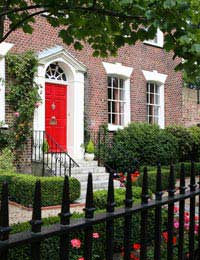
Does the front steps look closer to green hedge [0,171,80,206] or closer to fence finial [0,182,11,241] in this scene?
green hedge [0,171,80,206]

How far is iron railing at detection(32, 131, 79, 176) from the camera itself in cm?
1040

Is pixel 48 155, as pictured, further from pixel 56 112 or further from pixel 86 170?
pixel 56 112

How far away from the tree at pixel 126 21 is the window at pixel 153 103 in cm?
1220

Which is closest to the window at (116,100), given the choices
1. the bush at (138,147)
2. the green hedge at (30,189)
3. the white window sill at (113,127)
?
the white window sill at (113,127)

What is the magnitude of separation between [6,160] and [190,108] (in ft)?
35.2

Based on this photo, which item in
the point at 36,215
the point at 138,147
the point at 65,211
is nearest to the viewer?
the point at 36,215

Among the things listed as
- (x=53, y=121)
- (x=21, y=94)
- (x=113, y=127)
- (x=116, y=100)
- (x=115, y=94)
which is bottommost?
(x=113, y=127)

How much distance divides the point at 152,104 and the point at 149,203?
45.0 ft

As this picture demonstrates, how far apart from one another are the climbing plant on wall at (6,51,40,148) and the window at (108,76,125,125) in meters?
3.73

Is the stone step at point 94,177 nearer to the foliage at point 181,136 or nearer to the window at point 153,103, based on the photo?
the foliage at point 181,136

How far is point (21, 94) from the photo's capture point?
10.7 meters

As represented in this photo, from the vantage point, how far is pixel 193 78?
9.52 ft

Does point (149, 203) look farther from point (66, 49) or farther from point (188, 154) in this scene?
point (188, 154)

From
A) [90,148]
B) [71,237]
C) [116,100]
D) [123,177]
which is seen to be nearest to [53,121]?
Result: [90,148]
